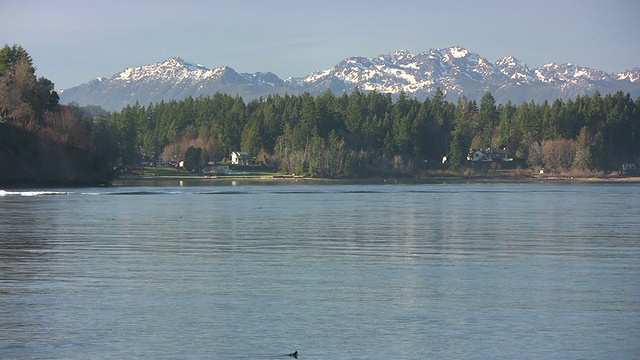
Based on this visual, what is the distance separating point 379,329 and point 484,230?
103 feet

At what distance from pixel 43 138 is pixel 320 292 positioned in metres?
116

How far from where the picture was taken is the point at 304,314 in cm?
2511

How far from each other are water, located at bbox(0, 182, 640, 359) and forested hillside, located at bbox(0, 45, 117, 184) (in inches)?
3341

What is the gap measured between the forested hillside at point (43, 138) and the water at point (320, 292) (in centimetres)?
8485

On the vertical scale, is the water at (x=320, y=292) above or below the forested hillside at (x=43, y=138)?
below

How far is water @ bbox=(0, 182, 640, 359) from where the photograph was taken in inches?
851

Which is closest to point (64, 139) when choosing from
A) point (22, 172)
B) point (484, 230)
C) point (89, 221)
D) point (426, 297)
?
point (22, 172)

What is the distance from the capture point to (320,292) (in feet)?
94.6

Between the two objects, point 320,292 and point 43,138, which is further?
point 43,138

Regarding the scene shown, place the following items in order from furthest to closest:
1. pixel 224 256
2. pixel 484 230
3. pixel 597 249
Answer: pixel 484 230
pixel 597 249
pixel 224 256

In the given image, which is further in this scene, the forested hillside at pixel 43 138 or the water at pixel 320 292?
the forested hillside at pixel 43 138

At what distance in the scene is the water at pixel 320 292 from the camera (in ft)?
70.9

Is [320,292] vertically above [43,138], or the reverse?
[43,138]

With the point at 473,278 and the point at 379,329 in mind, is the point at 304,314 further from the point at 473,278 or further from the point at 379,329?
the point at 473,278
